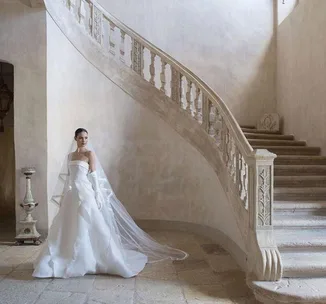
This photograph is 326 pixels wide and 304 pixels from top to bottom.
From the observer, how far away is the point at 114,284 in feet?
11.5

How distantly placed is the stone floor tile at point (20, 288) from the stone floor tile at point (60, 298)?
74 mm

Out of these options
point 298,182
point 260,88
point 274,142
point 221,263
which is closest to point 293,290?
point 221,263

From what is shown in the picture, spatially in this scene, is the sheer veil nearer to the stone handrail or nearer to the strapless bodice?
the strapless bodice

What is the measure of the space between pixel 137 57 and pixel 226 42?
310 cm

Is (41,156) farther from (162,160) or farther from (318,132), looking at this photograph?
A: (318,132)

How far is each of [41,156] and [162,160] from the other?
2090 millimetres

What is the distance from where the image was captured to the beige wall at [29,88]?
5.09m

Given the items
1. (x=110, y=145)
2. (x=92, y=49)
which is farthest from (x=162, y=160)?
(x=92, y=49)

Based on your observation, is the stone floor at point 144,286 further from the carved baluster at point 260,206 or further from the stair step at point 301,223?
the stair step at point 301,223

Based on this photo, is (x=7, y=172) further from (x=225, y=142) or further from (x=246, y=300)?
(x=246, y=300)

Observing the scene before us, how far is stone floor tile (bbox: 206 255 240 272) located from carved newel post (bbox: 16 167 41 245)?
259 cm

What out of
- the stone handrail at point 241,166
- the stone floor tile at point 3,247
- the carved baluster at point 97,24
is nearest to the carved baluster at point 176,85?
the stone handrail at point 241,166

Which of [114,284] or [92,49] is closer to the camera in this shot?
[114,284]

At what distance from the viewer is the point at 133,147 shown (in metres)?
6.11
